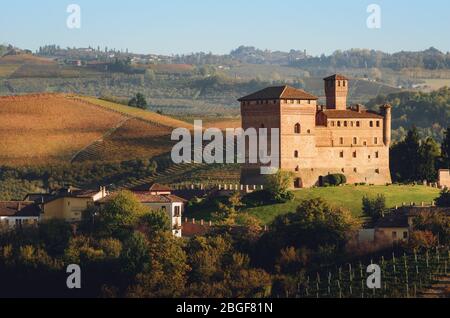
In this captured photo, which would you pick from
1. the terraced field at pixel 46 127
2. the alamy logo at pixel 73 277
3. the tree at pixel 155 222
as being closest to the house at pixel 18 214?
the tree at pixel 155 222

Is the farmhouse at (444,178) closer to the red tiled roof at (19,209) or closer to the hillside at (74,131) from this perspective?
the red tiled roof at (19,209)

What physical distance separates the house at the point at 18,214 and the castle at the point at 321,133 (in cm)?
1046

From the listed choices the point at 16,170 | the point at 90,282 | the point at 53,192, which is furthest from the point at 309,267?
the point at 16,170

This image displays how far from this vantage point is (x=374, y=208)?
3253 inches

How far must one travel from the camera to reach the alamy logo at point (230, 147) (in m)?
86.4

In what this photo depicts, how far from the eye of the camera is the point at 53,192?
9388 cm

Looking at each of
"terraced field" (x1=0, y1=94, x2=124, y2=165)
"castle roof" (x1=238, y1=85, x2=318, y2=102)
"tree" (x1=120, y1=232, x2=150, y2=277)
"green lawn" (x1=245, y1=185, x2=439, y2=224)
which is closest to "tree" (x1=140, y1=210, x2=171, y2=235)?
"tree" (x1=120, y1=232, x2=150, y2=277)

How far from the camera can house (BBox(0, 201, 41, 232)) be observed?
83.6 meters

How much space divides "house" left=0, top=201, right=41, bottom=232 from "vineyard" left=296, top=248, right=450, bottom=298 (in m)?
16.5

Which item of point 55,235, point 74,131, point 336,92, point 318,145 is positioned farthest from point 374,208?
point 74,131

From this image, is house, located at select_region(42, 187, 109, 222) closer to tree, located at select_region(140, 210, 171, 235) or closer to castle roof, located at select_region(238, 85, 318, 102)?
tree, located at select_region(140, 210, 171, 235)

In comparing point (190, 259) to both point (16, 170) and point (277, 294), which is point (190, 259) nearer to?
point (277, 294)

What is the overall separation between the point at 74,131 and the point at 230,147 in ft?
60.5

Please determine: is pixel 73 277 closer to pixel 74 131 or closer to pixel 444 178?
pixel 444 178
